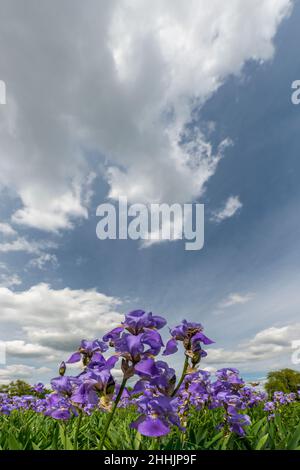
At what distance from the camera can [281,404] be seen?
12.7m

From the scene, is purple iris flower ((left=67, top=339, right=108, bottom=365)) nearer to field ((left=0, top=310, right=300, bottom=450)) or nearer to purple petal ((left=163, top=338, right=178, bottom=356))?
field ((left=0, top=310, right=300, bottom=450))

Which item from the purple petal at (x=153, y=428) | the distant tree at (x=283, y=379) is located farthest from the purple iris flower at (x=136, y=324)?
the distant tree at (x=283, y=379)

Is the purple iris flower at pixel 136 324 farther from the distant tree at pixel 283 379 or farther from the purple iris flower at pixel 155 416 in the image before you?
the distant tree at pixel 283 379

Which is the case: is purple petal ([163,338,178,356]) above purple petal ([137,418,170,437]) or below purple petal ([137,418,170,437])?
above

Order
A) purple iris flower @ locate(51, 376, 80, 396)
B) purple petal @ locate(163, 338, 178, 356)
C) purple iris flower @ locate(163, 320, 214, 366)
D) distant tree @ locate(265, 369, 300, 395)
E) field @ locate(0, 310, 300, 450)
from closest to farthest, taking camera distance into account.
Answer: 1. field @ locate(0, 310, 300, 450)
2. purple petal @ locate(163, 338, 178, 356)
3. purple iris flower @ locate(163, 320, 214, 366)
4. purple iris flower @ locate(51, 376, 80, 396)
5. distant tree @ locate(265, 369, 300, 395)

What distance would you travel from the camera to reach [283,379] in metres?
39.2

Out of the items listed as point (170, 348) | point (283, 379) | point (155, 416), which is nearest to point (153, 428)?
point (155, 416)

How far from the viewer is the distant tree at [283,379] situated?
37.3 m

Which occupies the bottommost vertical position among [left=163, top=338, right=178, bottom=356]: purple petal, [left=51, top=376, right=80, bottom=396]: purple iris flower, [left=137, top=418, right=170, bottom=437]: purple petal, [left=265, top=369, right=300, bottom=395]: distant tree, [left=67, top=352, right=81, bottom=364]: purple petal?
[left=265, top=369, right=300, bottom=395]: distant tree

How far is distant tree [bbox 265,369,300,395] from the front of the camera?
3729cm

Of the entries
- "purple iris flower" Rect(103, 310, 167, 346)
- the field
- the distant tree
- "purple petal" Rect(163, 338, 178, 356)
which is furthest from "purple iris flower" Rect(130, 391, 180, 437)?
the distant tree
